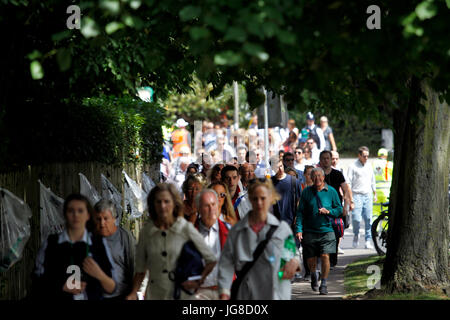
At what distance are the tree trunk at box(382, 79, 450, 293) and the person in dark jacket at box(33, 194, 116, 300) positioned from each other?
5251 mm

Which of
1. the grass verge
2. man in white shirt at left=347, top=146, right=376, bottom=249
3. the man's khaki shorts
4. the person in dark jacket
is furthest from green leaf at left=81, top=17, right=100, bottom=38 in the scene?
man in white shirt at left=347, top=146, right=376, bottom=249

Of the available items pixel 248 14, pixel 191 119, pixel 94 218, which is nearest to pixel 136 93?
pixel 94 218

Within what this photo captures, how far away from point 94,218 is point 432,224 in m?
5.54

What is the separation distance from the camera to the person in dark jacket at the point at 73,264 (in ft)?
22.2

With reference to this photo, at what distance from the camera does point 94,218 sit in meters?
7.21

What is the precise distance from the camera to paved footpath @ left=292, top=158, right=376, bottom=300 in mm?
12025

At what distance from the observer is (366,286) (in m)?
12.7

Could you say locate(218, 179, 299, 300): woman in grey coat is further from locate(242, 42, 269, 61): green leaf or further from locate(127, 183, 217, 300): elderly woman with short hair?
locate(242, 42, 269, 61): green leaf

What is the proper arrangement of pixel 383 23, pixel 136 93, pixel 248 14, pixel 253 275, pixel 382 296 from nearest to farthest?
pixel 248 14 → pixel 383 23 → pixel 253 275 → pixel 382 296 → pixel 136 93

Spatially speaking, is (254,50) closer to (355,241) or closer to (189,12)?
(189,12)

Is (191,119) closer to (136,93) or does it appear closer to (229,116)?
(229,116)

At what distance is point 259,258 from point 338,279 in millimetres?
7172

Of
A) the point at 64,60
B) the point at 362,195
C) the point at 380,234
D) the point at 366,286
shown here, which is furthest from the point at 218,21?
the point at 362,195
